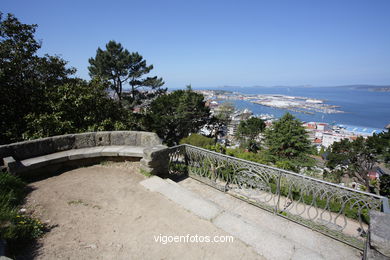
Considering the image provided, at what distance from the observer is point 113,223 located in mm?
2811

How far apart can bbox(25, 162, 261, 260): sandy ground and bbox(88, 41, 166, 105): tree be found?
54.7ft

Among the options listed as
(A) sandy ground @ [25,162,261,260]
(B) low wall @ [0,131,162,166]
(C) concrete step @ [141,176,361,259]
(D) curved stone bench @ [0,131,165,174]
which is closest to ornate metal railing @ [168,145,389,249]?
(C) concrete step @ [141,176,361,259]

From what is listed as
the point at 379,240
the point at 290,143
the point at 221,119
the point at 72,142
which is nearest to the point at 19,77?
the point at 72,142

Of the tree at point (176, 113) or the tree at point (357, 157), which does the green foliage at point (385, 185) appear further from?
the tree at point (176, 113)

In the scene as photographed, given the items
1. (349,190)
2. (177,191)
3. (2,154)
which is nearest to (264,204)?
(349,190)

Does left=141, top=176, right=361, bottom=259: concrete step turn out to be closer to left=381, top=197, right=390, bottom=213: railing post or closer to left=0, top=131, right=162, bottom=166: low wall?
left=381, top=197, right=390, bottom=213: railing post

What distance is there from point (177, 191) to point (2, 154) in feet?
13.4

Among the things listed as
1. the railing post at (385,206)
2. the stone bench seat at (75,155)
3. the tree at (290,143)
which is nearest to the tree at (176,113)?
the tree at (290,143)

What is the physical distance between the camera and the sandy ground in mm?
2295

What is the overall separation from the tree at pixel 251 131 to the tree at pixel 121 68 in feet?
48.2

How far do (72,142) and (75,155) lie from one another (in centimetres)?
65

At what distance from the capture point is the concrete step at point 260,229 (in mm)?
2420

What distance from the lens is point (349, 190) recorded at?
2777mm

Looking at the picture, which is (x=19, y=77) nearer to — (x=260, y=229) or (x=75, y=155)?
(x=75, y=155)
